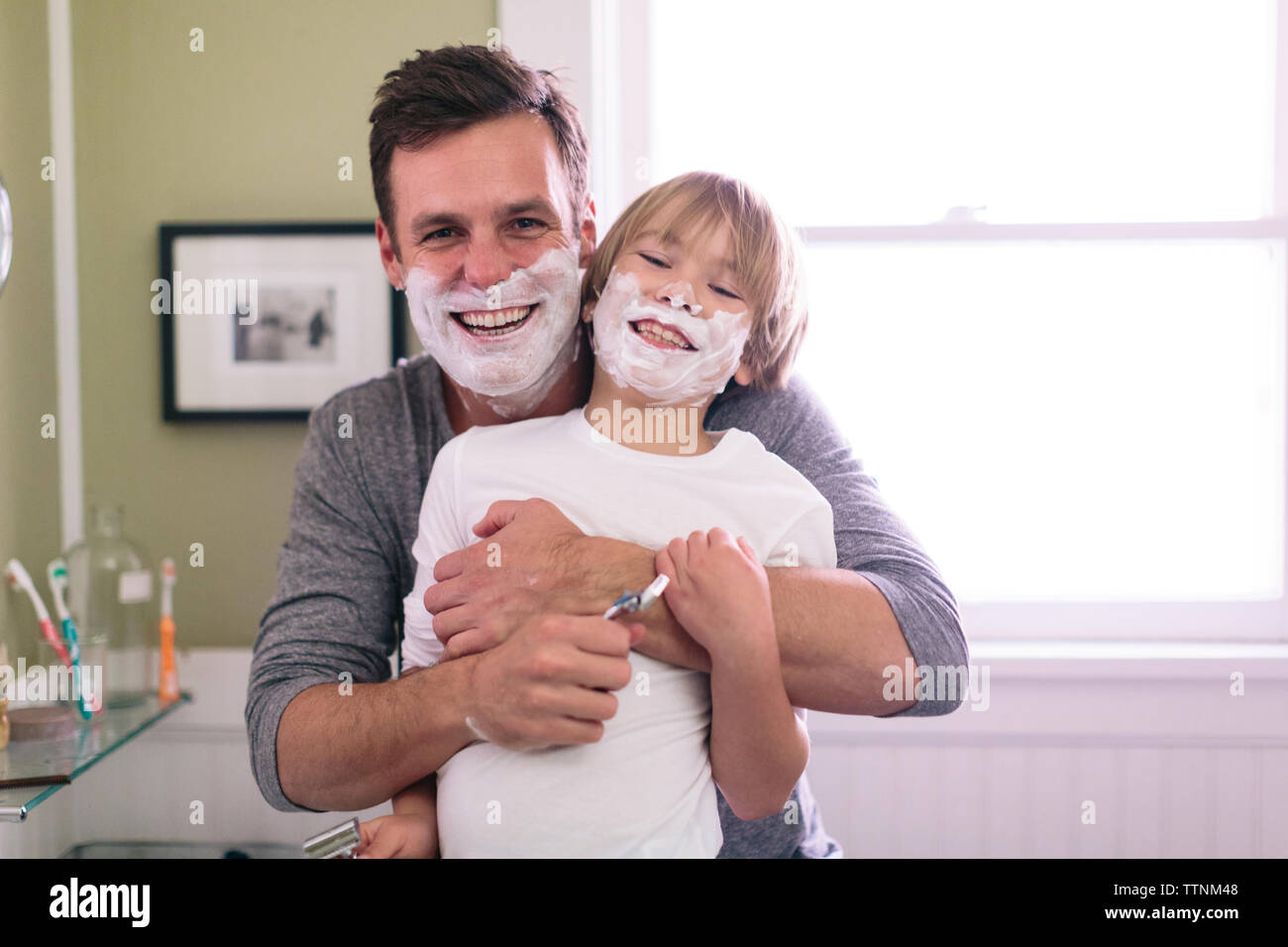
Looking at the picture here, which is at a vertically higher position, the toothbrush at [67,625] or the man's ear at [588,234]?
the man's ear at [588,234]

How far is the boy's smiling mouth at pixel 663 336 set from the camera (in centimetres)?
78

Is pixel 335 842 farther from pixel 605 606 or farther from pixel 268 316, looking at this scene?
pixel 268 316

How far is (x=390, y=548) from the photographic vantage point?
931 millimetres

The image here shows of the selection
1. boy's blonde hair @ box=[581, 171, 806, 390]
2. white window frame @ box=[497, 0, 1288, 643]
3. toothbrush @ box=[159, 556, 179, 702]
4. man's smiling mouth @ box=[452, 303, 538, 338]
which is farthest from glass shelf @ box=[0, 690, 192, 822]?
white window frame @ box=[497, 0, 1288, 643]

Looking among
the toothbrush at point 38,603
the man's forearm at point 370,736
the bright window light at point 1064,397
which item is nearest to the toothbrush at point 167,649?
the toothbrush at point 38,603

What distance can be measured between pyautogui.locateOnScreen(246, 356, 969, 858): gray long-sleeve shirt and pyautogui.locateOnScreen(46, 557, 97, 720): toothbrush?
0.48m

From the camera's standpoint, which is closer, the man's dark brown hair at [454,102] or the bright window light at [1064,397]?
the man's dark brown hair at [454,102]

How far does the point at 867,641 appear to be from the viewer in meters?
0.73

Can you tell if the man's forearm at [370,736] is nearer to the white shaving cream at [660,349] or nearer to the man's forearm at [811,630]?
the man's forearm at [811,630]

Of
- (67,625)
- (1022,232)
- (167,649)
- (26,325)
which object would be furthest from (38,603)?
(1022,232)

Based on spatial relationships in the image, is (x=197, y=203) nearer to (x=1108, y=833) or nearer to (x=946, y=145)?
(x=946, y=145)

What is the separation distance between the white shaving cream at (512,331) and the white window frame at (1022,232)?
0.43 m

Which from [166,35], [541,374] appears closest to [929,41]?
[541,374]
